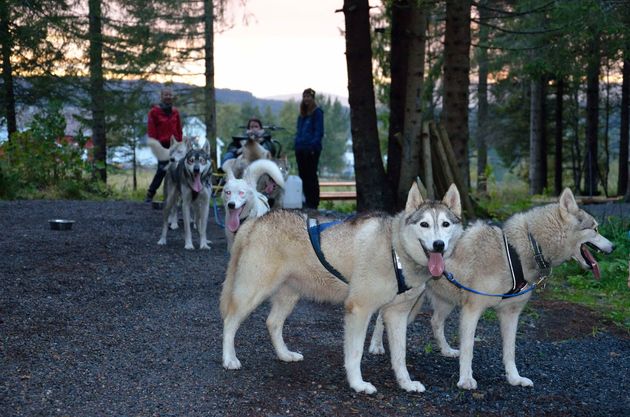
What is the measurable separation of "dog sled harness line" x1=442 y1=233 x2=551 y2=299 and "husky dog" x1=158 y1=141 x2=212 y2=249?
6341mm

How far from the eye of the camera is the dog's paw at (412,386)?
5.27 m

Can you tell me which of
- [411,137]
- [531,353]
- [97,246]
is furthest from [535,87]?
[531,353]

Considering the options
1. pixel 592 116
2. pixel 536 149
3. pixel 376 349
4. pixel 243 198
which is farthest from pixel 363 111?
pixel 536 149

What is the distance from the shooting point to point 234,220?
8953 mm

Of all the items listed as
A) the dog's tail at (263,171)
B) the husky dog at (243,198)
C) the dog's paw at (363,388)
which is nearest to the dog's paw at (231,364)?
the dog's paw at (363,388)

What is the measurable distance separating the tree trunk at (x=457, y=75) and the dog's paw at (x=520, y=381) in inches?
311

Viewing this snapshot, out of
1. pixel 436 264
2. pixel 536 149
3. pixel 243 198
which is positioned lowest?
pixel 436 264

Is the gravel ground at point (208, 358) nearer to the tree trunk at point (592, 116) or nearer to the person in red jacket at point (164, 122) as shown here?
the person in red jacket at point (164, 122)

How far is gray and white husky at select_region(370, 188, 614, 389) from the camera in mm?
5535

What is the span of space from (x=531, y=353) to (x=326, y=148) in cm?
9055

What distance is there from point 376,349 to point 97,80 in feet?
74.3

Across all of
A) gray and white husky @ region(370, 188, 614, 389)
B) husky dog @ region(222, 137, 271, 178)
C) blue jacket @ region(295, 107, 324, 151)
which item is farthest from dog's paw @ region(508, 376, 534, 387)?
blue jacket @ region(295, 107, 324, 151)

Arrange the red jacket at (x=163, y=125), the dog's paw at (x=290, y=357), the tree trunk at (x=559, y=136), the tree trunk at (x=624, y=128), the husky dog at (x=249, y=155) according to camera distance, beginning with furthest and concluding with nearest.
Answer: the tree trunk at (x=559, y=136) < the tree trunk at (x=624, y=128) < the red jacket at (x=163, y=125) < the husky dog at (x=249, y=155) < the dog's paw at (x=290, y=357)

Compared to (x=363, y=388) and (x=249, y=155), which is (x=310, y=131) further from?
(x=363, y=388)
